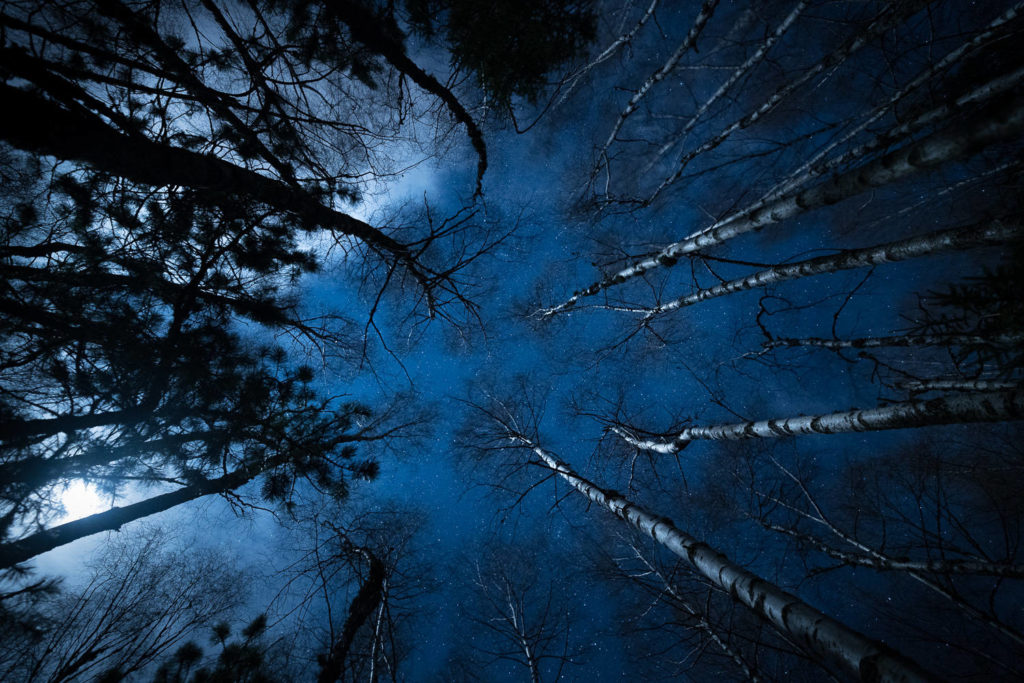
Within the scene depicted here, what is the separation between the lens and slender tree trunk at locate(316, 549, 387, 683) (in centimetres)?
414

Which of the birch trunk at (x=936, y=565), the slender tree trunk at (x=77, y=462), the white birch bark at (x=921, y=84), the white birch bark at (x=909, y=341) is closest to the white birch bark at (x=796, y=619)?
the white birch bark at (x=909, y=341)

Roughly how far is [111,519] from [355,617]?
312 cm

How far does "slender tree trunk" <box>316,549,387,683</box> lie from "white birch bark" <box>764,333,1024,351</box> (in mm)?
7429

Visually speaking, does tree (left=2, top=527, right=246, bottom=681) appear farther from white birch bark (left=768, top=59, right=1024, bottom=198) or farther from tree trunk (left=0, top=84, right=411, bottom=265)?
white birch bark (left=768, top=59, right=1024, bottom=198)

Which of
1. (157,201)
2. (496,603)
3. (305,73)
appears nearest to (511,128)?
(305,73)

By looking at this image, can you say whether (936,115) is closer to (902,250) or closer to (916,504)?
(902,250)

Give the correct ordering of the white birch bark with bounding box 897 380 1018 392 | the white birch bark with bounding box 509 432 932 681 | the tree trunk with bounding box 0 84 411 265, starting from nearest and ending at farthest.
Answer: the white birch bark with bounding box 509 432 932 681
the tree trunk with bounding box 0 84 411 265
the white birch bark with bounding box 897 380 1018 392

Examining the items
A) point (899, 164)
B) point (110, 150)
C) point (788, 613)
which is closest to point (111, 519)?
point (110, 150)

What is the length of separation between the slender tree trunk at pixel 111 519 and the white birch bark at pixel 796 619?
15.8 ft

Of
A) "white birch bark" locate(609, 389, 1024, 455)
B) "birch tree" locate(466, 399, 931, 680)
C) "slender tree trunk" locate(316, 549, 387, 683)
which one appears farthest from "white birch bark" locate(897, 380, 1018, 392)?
"slender tree trunk" locate(316, 549, 387, 683)

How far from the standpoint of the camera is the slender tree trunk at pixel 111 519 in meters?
3.33

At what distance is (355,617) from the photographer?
15.5 feet

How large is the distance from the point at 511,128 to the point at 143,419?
663 cm

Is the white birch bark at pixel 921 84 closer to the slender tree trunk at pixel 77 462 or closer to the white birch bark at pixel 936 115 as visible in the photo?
the white birch bark at pixel 936 115
